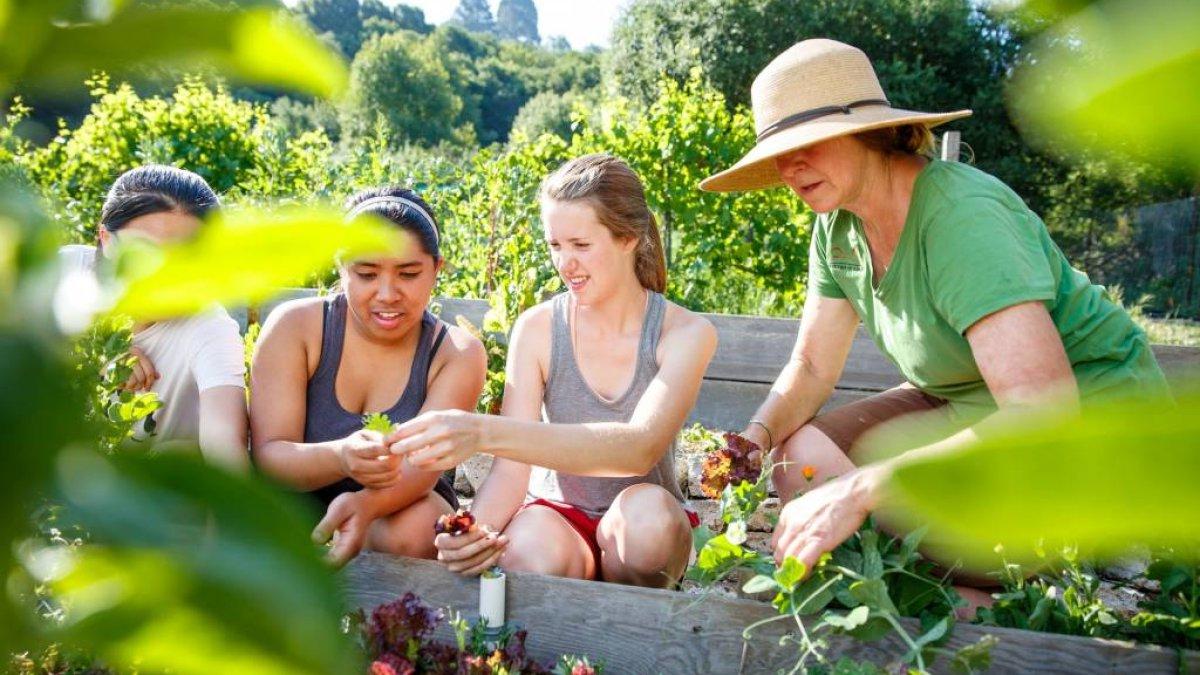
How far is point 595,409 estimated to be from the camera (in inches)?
109

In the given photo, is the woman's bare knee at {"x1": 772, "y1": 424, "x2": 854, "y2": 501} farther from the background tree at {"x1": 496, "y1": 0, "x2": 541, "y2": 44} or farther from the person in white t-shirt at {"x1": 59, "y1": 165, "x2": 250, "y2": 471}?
the background tree at {"x1": 496, "y1": 0, "x2": 541, "y2": 44}

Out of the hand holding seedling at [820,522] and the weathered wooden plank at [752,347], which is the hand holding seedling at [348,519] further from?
the weathered wooden plank at [752,347]

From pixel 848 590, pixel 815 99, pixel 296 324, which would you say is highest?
pixel 815 99

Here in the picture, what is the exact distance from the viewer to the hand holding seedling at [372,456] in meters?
2.19

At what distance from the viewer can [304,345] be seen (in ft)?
8.89

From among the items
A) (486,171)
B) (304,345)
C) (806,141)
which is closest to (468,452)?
(304,345)

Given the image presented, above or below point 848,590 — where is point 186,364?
above

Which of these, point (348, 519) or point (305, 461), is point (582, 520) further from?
point (305, 461)

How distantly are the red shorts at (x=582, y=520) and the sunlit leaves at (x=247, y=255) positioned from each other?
2.47 metres

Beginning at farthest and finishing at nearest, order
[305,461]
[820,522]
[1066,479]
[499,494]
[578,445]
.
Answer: [499,494] < [305,461] < [578,445] < [820,522] < [1066,479]

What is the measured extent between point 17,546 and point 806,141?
7.08 ft

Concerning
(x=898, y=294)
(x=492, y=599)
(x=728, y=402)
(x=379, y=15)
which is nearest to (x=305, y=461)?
(x=492, y=599)

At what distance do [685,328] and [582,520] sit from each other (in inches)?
22.7

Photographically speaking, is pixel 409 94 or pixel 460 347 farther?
pixel 409 94
